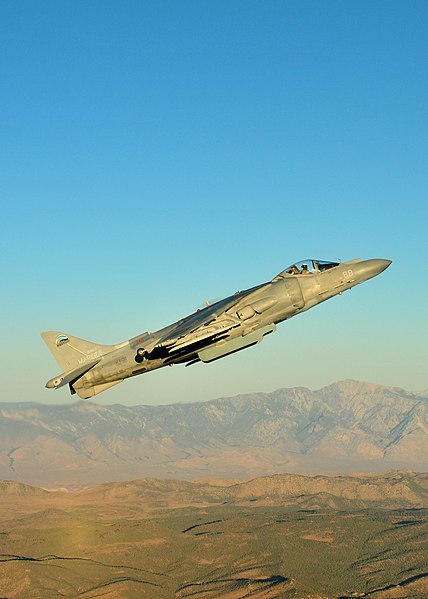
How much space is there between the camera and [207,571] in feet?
624

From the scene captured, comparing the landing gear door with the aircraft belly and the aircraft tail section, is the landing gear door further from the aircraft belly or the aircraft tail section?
the aircraft tail section

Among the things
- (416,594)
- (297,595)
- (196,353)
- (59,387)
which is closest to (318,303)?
(196,353)

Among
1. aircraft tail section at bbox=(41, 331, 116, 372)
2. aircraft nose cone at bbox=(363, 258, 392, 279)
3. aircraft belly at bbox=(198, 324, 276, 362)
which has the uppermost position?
aircraft tail section at bbox=(41, 331, 116, 372)

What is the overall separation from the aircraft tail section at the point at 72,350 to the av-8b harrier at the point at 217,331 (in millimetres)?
94

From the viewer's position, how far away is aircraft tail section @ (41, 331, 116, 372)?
62594 mm

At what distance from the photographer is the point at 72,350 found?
6397 centimetres

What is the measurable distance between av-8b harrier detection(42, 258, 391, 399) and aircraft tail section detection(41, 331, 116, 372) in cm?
9

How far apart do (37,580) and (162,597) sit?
103ft

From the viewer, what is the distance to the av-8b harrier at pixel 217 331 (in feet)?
182

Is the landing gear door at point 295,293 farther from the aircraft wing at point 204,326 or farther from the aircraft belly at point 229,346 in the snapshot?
the aircraft belly at point 229,346

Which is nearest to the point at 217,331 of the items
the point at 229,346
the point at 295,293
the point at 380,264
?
the point at 229,346

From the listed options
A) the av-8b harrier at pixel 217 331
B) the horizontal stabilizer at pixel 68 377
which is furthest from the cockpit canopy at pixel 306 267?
the horizontal stabilizer at pixel 68 377

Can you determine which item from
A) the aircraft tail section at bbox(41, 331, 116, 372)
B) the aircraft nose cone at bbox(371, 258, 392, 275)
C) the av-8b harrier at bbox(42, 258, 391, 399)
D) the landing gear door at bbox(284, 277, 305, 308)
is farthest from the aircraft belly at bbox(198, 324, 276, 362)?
the aircraft nose cone at bbox(371, 258, 392, 275)

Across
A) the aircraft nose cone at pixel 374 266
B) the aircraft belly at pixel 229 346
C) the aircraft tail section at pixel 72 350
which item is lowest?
the aircraft belly at pixel 229 346
